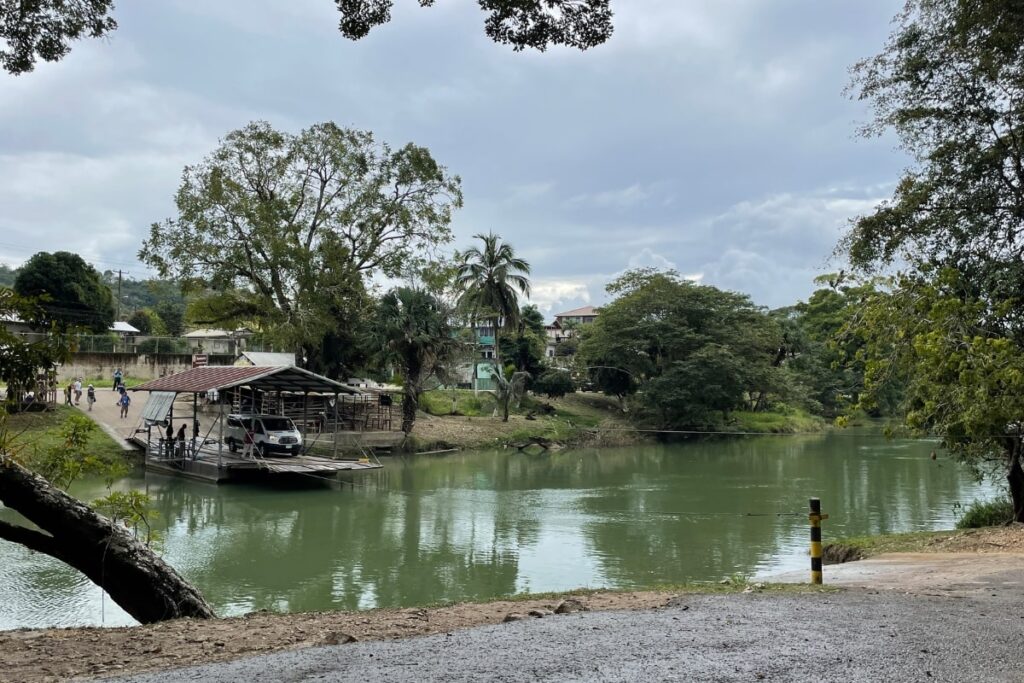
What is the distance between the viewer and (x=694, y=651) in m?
4.34

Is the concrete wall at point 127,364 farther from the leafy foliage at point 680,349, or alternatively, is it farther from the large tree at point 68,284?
the leafy foliage at point 680,349

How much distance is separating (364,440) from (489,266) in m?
14.5

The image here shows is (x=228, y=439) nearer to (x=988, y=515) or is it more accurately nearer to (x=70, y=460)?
(x=70, y=460)

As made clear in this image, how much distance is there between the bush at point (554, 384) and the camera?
1810 inches

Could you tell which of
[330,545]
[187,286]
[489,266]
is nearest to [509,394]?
[489,266]

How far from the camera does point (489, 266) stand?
42.7 meters

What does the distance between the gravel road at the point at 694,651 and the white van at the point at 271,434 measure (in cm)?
2063

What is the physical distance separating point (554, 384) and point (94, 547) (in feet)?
132

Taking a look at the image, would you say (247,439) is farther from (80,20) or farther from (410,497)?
(80,20)

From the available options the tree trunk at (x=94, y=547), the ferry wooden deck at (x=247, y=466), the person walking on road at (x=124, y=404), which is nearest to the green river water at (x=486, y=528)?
the ferry wooden deck at (x=247, y=466)

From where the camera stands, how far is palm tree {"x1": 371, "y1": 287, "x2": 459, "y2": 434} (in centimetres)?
3203

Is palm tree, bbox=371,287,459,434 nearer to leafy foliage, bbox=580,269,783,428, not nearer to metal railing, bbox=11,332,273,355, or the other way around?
metal railing, bbox=11,332,273,355

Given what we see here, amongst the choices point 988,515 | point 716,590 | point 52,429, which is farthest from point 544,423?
point 716,590

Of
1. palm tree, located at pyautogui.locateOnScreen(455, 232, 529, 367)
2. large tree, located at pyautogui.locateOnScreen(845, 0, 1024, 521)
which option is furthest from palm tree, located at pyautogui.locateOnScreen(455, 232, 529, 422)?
large tree, located at pyautogui.locateOnScreen(845, 0, 1024, 521)
